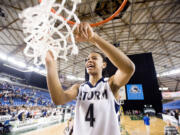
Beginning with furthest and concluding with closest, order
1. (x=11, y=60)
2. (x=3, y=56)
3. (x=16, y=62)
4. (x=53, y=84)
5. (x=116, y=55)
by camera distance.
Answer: (x=16, y=62) < (x=11, y=60) < (x=3, y=56) < (x=53, y=84) < (x=116, y=55)

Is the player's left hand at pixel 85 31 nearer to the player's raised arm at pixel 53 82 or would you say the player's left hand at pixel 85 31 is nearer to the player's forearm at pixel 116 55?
the player's forearm at pixel 116 55

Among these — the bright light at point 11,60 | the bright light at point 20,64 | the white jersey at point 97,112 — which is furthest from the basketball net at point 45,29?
the bright light at point 20,64

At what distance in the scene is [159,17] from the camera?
8156 mm

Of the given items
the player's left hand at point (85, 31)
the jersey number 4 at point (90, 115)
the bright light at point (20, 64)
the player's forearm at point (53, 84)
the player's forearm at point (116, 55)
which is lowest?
the jersey number 4 at point (90, 115)

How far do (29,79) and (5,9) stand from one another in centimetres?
875

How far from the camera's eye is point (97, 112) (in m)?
1.07

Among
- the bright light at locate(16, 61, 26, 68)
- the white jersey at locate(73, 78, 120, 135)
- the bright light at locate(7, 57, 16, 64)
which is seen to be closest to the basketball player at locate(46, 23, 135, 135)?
the white jersey at locate(73, 78, 120, 135)

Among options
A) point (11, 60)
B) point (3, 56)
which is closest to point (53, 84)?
point (3, 56)

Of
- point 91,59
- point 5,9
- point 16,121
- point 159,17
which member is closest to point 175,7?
point 159,17

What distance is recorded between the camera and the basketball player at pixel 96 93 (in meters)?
0.92

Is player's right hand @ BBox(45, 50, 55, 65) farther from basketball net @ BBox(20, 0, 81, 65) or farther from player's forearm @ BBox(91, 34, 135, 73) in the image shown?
player's forearm @ BBox(91, 34, 135, 73)

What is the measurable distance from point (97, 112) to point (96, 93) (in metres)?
0.19

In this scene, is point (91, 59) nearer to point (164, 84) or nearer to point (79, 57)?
point (79, 57)

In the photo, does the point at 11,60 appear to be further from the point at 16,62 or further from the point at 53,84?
the point at 53,84
